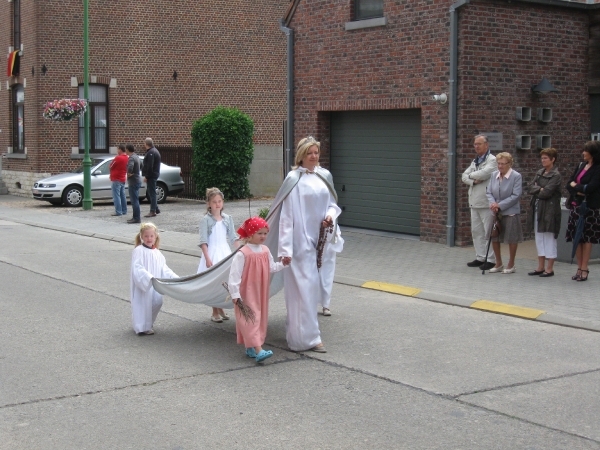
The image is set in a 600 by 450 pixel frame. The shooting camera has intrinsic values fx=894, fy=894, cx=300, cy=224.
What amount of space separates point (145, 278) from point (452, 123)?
788 cm

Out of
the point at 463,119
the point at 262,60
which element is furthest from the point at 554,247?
the point at 262,60

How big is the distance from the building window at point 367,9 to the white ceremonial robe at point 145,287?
30.5 feet

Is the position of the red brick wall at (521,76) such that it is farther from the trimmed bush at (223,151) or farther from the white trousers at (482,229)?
the trimmed bush at (223,151)

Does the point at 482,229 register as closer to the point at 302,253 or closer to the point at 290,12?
the point at 302,253

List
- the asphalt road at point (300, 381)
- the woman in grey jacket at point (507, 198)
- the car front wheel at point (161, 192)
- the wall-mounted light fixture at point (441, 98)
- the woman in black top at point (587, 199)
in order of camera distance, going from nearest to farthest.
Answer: the asphalt road at point (300, 381)
the woman in black top at point (587, 199)
the woman in grey jacket at point (507, 198)
the wall-mounted light fixture at point (441, 98)
the car front wheel at point (161, 192)

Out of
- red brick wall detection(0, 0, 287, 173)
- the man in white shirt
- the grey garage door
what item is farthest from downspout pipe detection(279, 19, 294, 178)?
red brick wall detection(0, 0, 287, 173)

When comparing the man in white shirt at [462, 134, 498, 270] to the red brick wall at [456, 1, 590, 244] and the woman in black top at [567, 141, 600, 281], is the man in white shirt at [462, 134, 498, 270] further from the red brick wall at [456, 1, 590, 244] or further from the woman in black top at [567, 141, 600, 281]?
the red brick wall at [456, 1, 590, 244]

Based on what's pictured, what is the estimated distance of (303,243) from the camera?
812cm

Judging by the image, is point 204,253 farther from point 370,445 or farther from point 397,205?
point 397,205

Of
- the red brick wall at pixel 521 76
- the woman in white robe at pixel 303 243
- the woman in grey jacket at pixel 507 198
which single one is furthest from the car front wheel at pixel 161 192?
the woman in white robe at pixel 303 243

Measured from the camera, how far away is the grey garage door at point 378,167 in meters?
16.4

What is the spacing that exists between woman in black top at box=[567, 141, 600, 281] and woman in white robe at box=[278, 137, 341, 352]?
4627 mm

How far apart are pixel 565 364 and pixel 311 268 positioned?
236 cm

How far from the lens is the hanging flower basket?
25.3 meters
